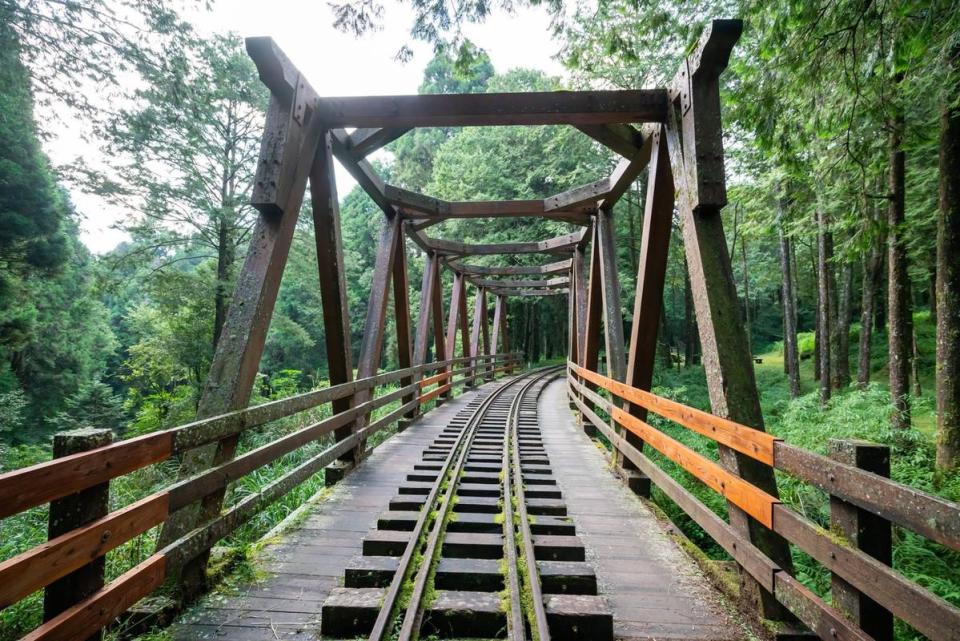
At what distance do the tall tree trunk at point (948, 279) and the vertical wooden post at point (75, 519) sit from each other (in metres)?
7.64

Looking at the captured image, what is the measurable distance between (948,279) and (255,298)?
769 cm

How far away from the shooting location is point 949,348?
5578mm

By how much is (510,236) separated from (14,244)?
17.9 metres

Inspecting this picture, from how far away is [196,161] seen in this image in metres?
12.0

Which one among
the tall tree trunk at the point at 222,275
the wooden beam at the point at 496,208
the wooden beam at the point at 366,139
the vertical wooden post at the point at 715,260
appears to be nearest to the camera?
the vertical wooden post at the point at 715,260

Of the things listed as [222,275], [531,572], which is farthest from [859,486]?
[222,275]

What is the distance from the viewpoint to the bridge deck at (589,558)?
231 centimetres

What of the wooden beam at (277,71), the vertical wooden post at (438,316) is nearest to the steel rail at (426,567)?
the wooden beam at (277,71)

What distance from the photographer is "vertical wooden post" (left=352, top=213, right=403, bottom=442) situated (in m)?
5.96

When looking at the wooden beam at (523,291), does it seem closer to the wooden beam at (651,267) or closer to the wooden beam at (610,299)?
the wooden beam at (610,299)

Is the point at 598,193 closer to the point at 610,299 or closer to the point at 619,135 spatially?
Result: the point at 610,299

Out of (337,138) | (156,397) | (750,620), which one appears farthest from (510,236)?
(750,620)

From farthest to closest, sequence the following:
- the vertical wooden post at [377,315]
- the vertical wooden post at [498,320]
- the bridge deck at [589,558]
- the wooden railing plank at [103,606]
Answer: the vertical wooden post at [498,320], the vertical wooden post at [377,315], the bridge deck at [589,558], the wooden railing plank at [103,606]

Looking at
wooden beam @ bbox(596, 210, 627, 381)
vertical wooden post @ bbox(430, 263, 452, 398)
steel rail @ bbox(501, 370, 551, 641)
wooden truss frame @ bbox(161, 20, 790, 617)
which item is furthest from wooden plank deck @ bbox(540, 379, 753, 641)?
vertical wooden post @ bbox(430, 263, 452, 398)
